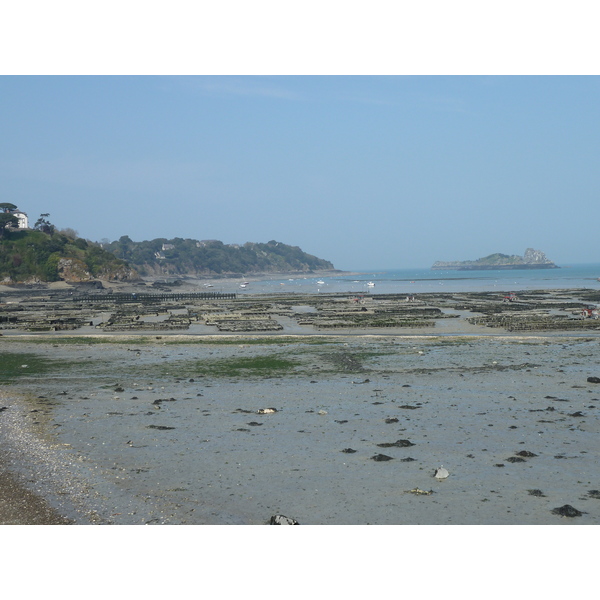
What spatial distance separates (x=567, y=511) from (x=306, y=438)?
6.58 meters

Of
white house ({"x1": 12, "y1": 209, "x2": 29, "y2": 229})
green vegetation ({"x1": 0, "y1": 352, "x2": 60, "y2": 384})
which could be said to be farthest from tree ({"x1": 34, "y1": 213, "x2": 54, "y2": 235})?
green vegetation ({"x1": 0, "y1": 352, "x2": 60, "y2": 384})

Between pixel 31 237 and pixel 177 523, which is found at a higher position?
pixel 31 237

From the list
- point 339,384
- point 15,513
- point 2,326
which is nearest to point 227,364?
point 339,384

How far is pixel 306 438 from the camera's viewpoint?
15508 millimetres

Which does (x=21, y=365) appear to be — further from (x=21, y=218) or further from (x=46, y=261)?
(x=21, y=218)

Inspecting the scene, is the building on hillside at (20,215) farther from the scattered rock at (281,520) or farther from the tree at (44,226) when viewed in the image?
the scattered rock at (281,520)

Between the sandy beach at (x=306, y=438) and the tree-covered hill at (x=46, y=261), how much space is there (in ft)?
365

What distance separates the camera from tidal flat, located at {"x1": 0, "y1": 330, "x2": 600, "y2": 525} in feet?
36.4

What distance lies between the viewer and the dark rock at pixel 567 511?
10484 mm

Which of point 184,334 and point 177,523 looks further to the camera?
point 184,334

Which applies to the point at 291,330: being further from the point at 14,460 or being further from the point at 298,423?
the point at 14,460

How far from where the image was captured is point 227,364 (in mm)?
28000

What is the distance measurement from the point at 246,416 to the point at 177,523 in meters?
7.56

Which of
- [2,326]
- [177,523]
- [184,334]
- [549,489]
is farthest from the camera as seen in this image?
[2,326]
